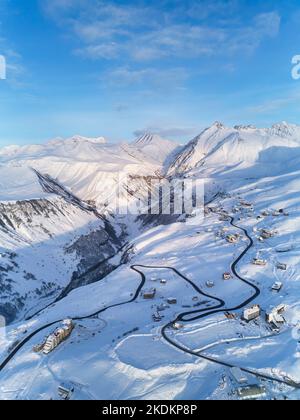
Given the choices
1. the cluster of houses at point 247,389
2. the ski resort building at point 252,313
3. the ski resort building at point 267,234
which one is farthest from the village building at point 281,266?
the cluster of houses at point 247,389

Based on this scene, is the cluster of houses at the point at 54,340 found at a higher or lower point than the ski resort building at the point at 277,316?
lower

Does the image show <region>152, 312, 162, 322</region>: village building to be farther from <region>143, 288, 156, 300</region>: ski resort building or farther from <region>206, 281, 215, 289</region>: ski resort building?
<region>206, 281, 215, 289</region>: ski resort building

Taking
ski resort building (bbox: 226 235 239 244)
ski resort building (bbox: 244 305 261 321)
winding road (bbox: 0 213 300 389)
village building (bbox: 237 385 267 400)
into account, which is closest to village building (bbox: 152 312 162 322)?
winding road (bbox: 0 213 300 389)

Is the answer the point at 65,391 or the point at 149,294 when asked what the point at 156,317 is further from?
the point at 65,391

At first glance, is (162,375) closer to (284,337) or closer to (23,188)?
(284,337)

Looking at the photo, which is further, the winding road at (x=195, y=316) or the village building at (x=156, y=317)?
the village building at (x=156, y=317)

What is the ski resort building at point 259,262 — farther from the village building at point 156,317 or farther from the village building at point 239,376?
the village building at point 239,376
